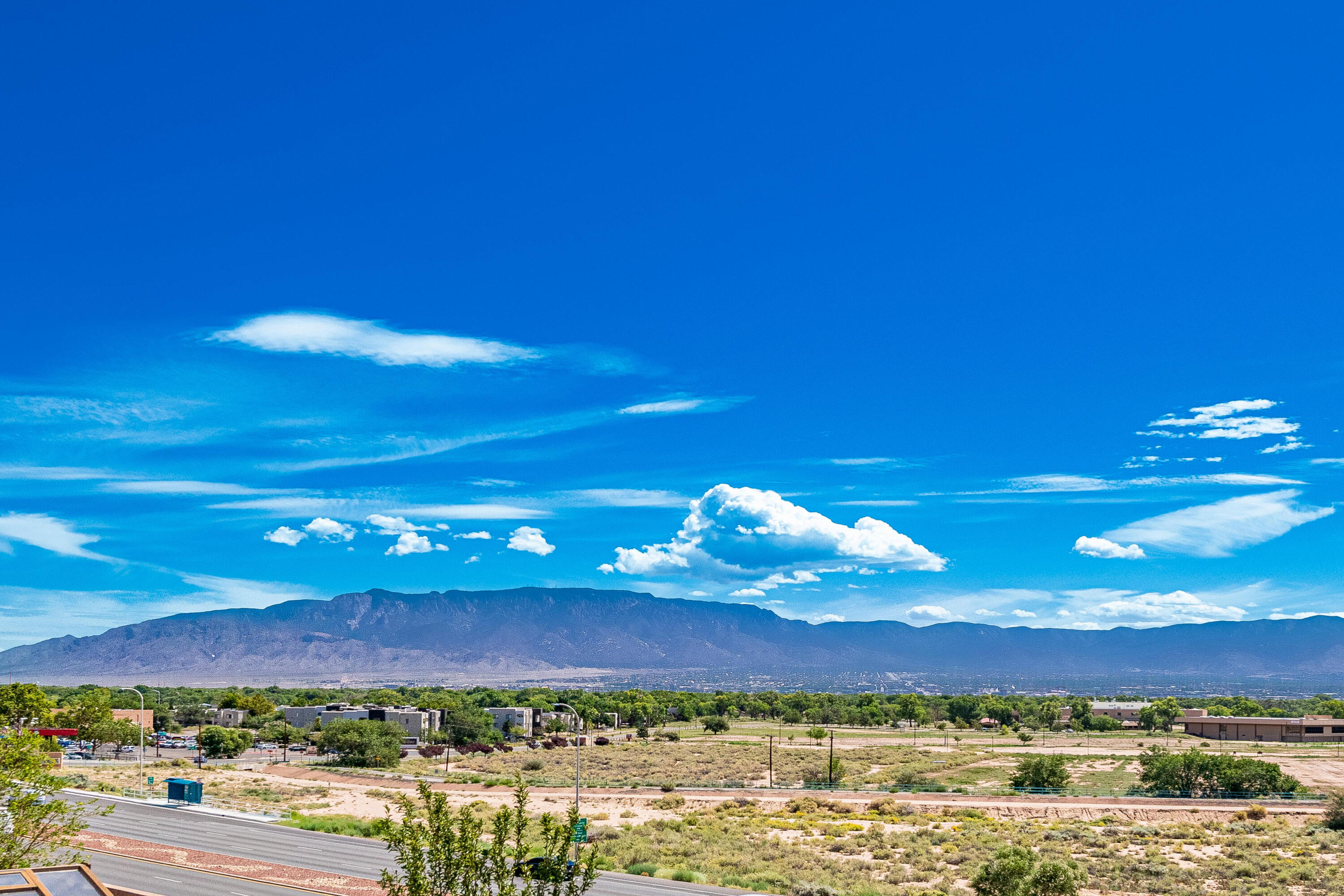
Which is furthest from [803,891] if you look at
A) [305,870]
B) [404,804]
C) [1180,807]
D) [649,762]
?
[649,762]

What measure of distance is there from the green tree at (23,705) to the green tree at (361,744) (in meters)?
26.7

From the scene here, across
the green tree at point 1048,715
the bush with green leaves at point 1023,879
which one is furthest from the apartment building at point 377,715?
the bush with green leaves at point 1023,879

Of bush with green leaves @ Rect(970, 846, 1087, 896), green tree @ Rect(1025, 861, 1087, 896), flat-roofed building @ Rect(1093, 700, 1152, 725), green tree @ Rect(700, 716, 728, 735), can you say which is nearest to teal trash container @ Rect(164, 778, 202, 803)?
bush with green leaves @ Rect(970, 846, 1087, 896)

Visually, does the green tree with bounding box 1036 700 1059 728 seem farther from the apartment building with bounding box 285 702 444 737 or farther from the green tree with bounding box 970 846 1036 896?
the green tree with bounding box 970 846 1036 896

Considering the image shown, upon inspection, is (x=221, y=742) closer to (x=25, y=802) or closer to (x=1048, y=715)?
(x=25, y=802)

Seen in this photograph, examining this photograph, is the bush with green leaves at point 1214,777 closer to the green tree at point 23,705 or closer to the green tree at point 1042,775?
the green tree at point 1042,775

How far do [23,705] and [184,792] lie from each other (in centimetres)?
5365

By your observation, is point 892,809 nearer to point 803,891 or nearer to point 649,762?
point 803,891

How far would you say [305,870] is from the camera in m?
40.8

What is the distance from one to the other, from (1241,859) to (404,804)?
4311cm

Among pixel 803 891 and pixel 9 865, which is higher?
pixel 9 865

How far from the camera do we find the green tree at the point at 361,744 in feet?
321

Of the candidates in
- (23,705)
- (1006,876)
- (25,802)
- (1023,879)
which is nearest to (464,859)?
(25,802)

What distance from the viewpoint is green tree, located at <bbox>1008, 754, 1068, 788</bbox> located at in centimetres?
7394
